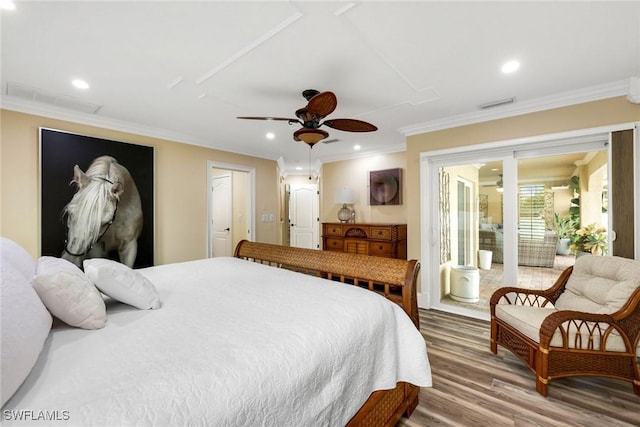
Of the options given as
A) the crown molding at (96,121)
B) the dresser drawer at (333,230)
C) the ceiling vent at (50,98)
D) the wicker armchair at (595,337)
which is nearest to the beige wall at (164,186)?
the crown molding at (96,121)

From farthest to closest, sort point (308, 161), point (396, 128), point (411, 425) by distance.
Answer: point (308, 161) < point (396, 128) < point (411, 425)

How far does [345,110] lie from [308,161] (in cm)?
290

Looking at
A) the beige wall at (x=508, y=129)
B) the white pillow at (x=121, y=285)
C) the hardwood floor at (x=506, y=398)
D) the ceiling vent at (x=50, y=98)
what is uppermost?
the ceiling vent at (x=50, y=98)

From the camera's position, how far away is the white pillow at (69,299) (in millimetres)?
1112

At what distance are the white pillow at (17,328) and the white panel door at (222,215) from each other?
178 inches

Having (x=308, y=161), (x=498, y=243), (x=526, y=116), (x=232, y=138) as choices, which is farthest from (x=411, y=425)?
(x=308, y=161)

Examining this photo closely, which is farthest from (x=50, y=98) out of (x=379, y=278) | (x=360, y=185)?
(x=360, y=185)

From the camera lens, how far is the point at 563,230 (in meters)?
2.88

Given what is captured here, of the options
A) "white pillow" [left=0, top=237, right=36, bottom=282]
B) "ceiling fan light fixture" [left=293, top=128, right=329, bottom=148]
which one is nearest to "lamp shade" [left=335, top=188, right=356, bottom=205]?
"ceiling fan light fixture" [left=293, top=128, right=329, bottom=148]

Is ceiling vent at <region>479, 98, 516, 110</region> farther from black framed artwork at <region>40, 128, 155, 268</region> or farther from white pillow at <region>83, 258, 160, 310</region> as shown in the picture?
black framed artwork at <region>40, 128, 155, 268</region>

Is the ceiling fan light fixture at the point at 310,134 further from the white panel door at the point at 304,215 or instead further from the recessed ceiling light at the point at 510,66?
the white panel door at the point at 304,215

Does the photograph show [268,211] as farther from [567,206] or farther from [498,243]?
[567,206]

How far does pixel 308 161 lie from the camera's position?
19.1 feet

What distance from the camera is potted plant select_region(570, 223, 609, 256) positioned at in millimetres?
2605
